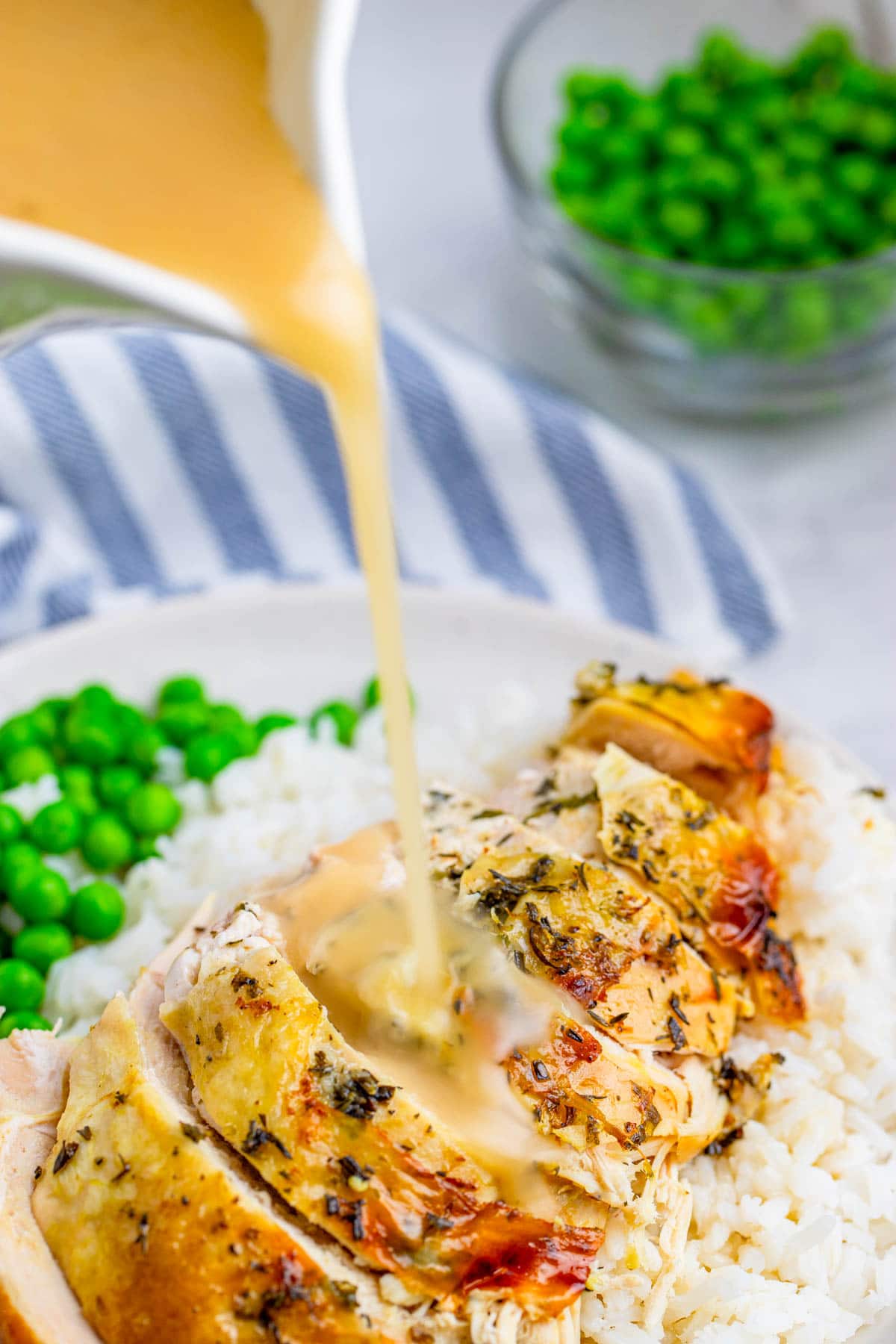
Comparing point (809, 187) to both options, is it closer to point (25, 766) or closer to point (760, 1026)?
point (760, 1026)

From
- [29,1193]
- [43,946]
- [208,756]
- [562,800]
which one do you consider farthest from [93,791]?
[29,1193]

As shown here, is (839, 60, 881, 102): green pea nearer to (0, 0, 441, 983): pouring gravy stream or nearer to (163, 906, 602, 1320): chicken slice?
(0, 0, 441, 983): pouring gravy stream

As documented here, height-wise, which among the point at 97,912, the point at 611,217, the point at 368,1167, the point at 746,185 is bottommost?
the point at 97,912

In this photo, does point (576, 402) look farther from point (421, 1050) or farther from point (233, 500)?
point (421, 1050)

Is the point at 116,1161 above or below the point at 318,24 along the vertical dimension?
below

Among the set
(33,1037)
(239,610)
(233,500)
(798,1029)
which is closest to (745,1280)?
(798,1029)

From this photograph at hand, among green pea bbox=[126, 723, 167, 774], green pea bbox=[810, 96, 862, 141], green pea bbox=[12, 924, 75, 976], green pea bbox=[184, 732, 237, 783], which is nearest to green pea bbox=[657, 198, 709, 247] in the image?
green pea bbox=[810, 96, 862, 141]

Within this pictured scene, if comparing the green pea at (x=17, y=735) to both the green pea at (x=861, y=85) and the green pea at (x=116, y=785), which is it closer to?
the green pea at (x=116, y=785)
